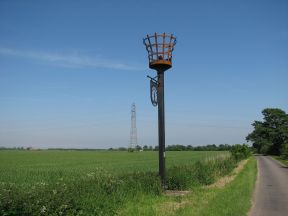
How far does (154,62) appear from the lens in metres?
13.8

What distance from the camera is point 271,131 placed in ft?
354

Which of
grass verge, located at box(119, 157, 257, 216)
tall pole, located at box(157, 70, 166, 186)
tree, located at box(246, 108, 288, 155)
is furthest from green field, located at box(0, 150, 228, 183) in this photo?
tree, located at box(246, 108, 288, 155)

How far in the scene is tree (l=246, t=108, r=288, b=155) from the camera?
340 ft

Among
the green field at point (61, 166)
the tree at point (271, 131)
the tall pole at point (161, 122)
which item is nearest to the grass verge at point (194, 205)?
the tall pole at point (161, 122)

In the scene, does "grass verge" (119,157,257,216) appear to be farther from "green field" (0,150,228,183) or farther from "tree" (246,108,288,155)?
"tree" (246,108,288,155)

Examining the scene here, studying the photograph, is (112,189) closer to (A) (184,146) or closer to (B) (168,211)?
(B) (168,211)

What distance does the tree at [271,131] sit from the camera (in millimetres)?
103613

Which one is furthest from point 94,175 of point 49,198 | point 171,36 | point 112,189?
point 171,36

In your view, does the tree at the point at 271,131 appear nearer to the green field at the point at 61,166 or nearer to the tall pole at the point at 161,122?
the green field at the point at 61,166

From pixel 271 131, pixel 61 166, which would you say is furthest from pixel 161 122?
pixel 271 131

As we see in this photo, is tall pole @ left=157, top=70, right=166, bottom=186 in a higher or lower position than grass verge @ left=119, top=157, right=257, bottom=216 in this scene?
higher

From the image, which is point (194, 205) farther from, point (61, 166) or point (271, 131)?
point (271, 131)

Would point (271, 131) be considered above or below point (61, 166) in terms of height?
above

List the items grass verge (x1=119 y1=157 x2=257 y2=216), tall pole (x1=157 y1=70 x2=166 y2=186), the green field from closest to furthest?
grass verge (x1=119 y1=157 x2=257 y2=216) → tall pole (x1=157 y1=70 x2=166 y2=186) → the green field
